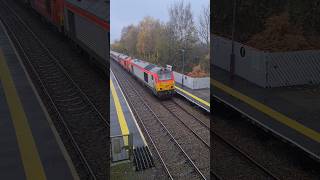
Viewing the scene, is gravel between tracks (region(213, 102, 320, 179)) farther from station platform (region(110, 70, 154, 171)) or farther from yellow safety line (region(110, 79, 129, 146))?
yellow safety line (region(110, 79, 129, 146))

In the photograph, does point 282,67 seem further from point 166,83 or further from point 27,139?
point 27,139

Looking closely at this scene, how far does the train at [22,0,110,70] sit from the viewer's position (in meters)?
14.0

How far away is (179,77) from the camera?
706 centimetres

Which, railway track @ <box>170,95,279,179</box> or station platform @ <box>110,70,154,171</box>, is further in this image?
railway track @ <box>170,95,279,179</box>

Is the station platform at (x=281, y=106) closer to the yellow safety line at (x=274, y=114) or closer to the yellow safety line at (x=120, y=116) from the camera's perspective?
the yellow safety line at (x=274, y=114)

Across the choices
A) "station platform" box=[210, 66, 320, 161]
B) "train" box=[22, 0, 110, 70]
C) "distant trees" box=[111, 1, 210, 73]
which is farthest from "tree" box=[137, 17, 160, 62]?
"station platform" box=[210, 66, 320, 161]

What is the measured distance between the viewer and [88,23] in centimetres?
1638

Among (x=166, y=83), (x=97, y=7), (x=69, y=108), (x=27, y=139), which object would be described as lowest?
(x=27, y=139)

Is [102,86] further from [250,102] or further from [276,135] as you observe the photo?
[276,135]

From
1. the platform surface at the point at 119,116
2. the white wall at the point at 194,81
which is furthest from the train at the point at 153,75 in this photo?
the platform surface at the point at 119,116

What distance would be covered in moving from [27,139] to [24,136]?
0.27 m

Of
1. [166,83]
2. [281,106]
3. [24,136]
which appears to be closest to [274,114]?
[281,106]

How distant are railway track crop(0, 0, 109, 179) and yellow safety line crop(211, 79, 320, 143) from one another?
258 inches

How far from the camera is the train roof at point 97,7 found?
1323 centimetres
